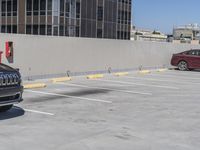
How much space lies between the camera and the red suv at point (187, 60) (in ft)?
87.8

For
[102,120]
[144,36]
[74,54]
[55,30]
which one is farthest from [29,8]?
[144,36]

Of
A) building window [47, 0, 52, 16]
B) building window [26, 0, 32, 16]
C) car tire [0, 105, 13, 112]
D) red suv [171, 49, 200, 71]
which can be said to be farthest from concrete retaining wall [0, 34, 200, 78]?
building window [26, 0, 32, 16]

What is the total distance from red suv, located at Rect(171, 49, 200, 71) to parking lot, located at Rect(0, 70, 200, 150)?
38.7ft

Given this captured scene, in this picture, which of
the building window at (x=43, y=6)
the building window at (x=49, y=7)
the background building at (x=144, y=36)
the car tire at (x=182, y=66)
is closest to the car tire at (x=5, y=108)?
the car tire at (x=182, y=66)

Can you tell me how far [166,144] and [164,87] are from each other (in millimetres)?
9233

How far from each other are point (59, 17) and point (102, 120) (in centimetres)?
4281

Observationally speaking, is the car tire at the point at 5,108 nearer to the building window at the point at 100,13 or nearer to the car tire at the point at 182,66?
the car tire at the point at 182,66

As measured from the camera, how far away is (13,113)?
32.4 feet

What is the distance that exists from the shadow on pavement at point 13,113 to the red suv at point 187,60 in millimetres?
17986

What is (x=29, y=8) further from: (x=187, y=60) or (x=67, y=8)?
(x=187, y=60)

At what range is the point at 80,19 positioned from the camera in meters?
54.3

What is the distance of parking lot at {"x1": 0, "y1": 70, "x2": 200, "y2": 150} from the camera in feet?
24.3

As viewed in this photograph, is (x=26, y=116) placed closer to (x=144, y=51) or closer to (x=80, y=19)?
(x=144, y=51)

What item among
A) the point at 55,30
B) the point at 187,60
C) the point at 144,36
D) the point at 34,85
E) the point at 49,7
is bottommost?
the point at 34,85
